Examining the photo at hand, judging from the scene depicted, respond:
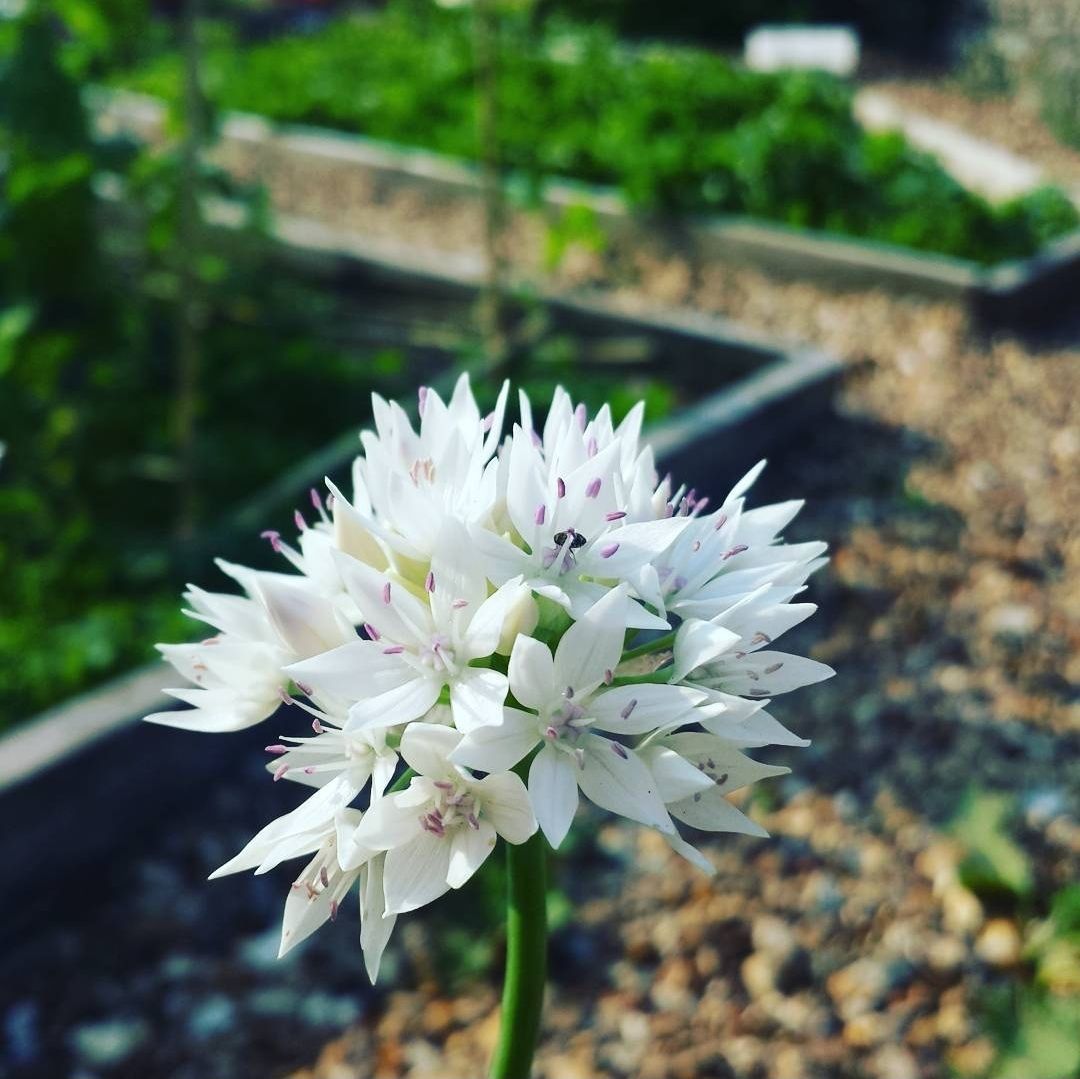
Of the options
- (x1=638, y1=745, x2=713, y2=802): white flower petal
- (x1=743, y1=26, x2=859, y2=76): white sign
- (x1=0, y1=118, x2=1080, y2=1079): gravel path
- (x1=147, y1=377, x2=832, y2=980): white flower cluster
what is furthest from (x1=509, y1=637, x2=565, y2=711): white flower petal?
(x1=743, y1=26, x2=859, y2=76): white sign

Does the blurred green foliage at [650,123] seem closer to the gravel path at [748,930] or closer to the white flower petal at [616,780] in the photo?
the gravel path at [748,930]

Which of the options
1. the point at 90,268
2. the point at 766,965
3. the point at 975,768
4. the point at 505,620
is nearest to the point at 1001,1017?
the point at 766,965

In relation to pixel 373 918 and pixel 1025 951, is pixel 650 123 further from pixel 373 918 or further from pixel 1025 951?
pixel 373 918

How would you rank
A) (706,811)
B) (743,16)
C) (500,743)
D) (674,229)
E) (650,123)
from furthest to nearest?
(743,16) < (650,123) < (674,229) < (706,811) < (500,743)

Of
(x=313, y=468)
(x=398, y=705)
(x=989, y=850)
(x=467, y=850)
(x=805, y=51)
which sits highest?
(x=398, y=705)

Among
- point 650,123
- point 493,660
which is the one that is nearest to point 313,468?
point 493,660

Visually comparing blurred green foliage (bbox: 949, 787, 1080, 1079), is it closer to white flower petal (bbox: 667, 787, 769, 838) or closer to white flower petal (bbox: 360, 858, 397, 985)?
white flower petal (bbox: 667, 787, 769, 838)

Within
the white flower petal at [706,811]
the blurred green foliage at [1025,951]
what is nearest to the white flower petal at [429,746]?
the white flower petal at [706,811]
